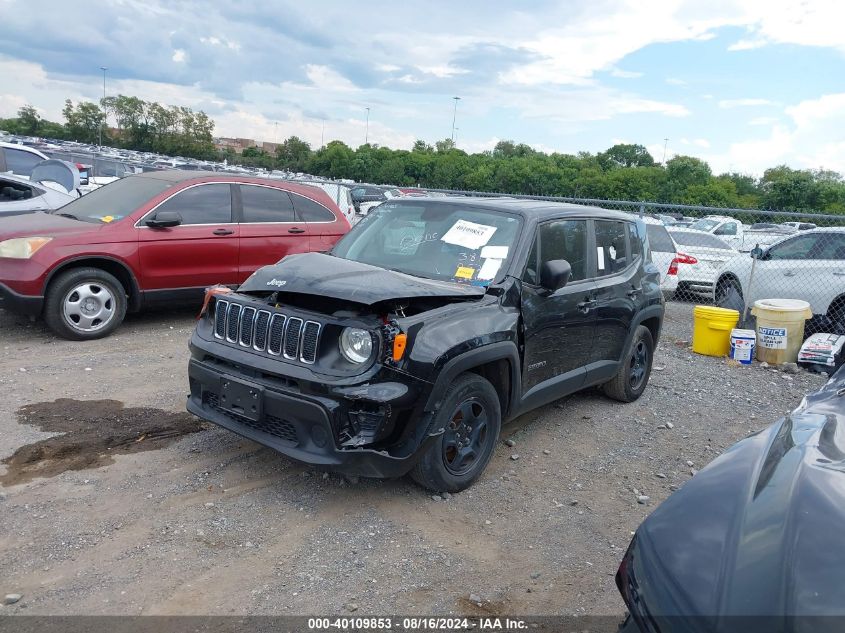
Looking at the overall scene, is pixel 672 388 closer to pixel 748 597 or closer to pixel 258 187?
pixel 258 187

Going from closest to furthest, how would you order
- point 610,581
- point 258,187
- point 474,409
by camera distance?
point 610,581 < point 474,409 < point 258,187

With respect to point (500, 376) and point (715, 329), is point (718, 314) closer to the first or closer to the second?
point (715, 329)

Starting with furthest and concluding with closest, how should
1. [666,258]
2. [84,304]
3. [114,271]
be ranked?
[666,258], [114,271], [84,304]

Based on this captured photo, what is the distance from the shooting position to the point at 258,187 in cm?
843

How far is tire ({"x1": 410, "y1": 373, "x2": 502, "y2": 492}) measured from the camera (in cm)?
409

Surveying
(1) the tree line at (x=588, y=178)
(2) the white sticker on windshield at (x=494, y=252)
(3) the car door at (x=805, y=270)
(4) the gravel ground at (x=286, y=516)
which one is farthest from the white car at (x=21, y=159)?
(1) the tree line at (x=588, y=178)

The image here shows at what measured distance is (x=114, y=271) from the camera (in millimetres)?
7383

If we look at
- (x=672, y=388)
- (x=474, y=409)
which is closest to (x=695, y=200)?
(x=672, y=388)

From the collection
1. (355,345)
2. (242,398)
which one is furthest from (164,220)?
(355,345)

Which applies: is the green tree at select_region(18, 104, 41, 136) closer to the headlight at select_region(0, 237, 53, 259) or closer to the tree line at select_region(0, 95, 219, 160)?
the tree line at select_region(0, 95, 219, 160)

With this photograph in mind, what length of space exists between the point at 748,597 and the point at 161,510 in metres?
3.10

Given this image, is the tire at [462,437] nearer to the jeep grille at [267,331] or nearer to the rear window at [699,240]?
the jeep grille at [267,331]

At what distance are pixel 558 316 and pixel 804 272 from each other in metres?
6.42

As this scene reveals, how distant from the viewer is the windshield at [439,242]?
4754 millimetres
